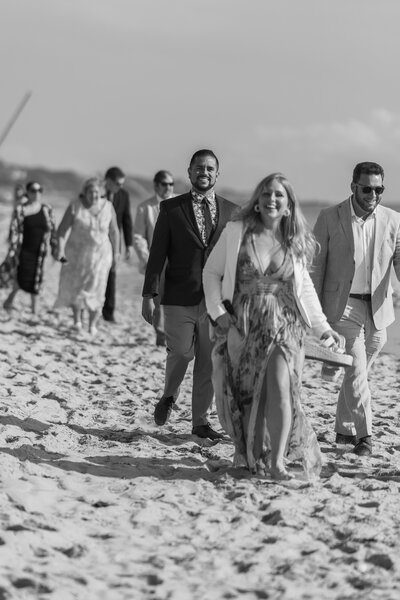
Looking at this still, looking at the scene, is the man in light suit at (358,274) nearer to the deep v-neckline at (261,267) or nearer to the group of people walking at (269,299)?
the group of people walking at (269,299)

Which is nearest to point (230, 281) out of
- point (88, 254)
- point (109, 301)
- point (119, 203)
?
point (88, 254)

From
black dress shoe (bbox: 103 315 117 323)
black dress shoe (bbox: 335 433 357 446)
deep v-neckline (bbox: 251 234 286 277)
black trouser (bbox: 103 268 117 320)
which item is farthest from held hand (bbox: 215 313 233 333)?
black dress shoe (bbox: 103 315 117 323)

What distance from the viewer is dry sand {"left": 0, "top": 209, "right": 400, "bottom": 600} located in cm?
478

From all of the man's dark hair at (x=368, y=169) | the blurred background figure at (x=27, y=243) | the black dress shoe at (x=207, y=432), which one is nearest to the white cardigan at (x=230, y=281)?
the man's dark hair at (x=368, y=169)

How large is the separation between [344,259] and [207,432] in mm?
1503

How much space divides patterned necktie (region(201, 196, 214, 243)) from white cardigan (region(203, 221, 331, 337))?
116 centimetres

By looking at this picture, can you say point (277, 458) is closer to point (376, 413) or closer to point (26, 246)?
point (376, 413)

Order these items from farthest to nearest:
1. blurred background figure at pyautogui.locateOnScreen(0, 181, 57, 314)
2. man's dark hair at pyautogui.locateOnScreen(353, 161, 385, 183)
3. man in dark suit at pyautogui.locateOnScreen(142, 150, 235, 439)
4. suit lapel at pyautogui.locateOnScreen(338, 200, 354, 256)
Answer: blurred background figure at pyautogui.locateOnScreen(0, 181, 57, 314)
man in dark suit at pyautogui.locateOnScreen(142, 150, 235, 439)
suit lapel at pyautogui.locateOnScreen(338, 200, 354, 256)
man's dark hair at pyautogui.locateOnScreen(353, 161, 385, 183)

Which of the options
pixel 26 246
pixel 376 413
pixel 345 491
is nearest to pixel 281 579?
pixel 345 491

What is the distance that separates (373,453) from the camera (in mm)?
7348

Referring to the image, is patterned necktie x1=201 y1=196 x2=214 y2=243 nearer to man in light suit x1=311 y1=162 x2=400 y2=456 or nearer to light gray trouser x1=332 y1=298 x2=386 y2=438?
man in light suit x1=311 y1=162 x2=400 y2=456

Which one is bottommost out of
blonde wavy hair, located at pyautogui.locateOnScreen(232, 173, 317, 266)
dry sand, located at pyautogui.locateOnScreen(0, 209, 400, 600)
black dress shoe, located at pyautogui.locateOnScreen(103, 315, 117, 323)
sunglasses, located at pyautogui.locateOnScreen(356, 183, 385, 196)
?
dry sand, located at pyautogui.locateOnScreen(0, 209, 400, 600)

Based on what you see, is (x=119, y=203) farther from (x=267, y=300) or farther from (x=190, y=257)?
(x=267, y=300)

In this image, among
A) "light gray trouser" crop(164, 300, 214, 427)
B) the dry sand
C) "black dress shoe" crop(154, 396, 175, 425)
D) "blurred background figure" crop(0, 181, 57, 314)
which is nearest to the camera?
the dry sand
